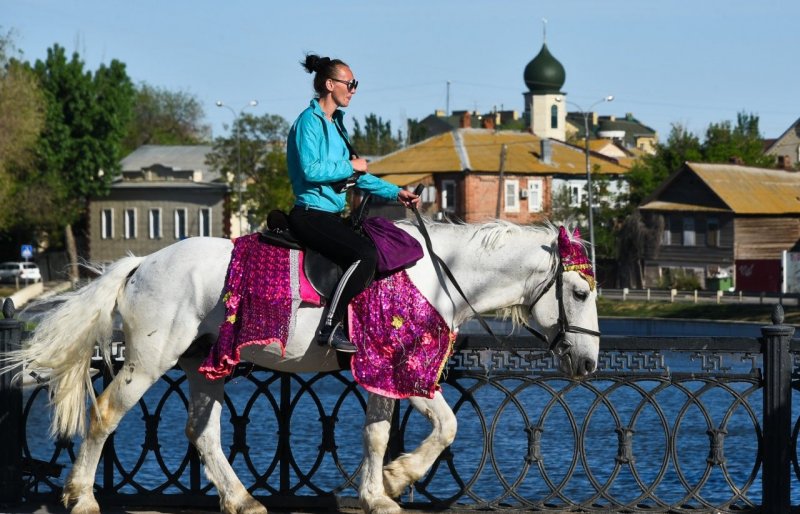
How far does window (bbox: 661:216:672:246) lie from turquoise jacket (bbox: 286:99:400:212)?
5996 cm

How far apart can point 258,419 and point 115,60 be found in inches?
2365

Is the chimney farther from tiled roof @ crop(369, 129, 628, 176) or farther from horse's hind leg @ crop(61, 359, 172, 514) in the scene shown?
horse's hind leg @ crop(61, 359, 172, 514)

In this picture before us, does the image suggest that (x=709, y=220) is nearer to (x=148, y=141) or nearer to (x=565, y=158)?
(x=565, y=158)

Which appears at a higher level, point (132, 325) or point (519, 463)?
point (132, 325)

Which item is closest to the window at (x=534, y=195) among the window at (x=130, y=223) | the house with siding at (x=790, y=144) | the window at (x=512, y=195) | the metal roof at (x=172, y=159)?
the window at (x=512, y=195)

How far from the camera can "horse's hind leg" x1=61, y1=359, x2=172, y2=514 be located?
7.44 metres

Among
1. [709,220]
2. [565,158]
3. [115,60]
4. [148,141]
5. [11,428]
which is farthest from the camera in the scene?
[148,141]

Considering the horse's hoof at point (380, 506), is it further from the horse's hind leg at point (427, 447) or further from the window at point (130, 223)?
the window at point (130, 223)

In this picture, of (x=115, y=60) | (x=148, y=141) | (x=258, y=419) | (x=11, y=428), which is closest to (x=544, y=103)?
(x=148, y=141)

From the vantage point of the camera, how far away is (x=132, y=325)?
744 cm

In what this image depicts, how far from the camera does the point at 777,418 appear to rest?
24.9 ft

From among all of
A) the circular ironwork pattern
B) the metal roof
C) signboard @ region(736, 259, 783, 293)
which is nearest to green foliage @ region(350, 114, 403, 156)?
the metal roof

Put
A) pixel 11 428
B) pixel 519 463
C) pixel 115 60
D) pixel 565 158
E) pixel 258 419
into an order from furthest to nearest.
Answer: pixel 565 158 → pixel 115 60 → pixel 258 419 → pixel 519 463 → pixel 11 428

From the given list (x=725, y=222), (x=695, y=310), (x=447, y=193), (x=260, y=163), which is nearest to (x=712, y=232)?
(x=725, y=222)
